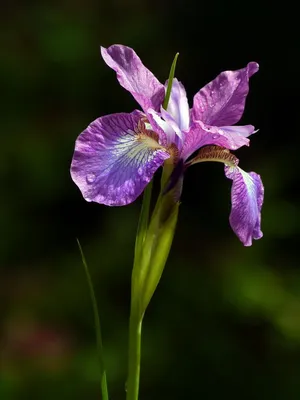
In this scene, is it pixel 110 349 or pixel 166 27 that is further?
pixel 166 27

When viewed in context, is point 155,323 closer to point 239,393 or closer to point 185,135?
point 239,393

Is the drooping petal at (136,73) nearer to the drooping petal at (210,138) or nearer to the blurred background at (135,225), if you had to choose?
the drooping petal at (210,138)

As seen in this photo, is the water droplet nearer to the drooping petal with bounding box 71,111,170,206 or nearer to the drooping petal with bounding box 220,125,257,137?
the drooping petal with bounding box 71,111,170,206

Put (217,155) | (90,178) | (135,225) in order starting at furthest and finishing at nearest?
(135,225)
(217,155)
(90,178)

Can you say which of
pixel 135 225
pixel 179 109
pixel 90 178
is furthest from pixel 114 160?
pixel 135 225

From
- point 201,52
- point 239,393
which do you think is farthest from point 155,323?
point 201,52

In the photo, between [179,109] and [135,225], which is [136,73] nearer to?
[179,109]
